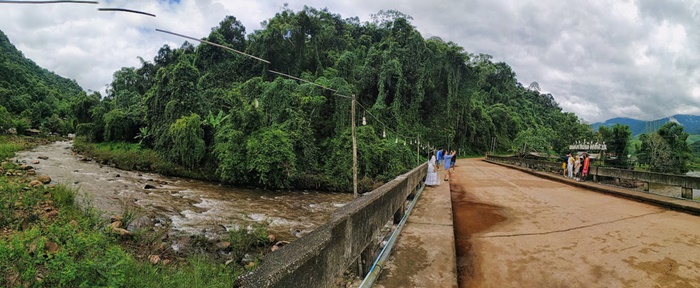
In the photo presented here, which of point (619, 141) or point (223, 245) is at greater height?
point (619, 141)

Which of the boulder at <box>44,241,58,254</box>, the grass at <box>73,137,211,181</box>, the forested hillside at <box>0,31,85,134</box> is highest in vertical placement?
the forested hillside at <box>0,31,85,134</box>

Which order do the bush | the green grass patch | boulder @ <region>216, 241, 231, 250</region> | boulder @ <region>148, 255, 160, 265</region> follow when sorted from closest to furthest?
the green grass patch → boulder @ <region>148, 255, 160, 265</region> → boulder @ <region>216, 241, 231, 250</region> → the bush

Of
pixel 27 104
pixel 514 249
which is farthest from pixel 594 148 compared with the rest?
pixel 27 104

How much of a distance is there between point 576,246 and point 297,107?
23.9 m

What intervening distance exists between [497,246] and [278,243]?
7260 millimetres

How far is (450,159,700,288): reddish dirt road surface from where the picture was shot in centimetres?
318

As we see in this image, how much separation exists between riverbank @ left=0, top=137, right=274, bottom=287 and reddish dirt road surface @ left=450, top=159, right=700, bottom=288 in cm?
404

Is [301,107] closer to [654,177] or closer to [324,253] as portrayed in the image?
[654,177]

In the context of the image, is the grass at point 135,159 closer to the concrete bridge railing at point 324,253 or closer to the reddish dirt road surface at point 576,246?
the reddish dirt road surface at point 576,246

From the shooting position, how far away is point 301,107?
86.2 feet

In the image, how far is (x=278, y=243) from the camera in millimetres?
9812

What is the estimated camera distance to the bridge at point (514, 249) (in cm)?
215

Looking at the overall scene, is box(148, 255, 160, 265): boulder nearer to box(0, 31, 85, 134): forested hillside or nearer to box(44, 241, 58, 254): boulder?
box(44, 241, 58, 254): boulder

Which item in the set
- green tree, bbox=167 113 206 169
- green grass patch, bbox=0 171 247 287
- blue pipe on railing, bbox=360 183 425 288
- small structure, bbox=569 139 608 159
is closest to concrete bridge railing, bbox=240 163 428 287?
blue pipe on railing, bbox=360 183 425 288
